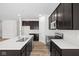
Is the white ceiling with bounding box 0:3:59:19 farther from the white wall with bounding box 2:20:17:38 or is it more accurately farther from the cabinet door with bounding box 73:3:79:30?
the white wall with bounding box 2:20:17:38

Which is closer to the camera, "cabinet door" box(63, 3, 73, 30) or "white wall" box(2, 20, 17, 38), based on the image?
"cabinet door" box(63, 3, 73, 30)

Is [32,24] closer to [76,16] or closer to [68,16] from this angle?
[68,16]

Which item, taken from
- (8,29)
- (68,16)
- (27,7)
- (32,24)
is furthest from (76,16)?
(8,29)

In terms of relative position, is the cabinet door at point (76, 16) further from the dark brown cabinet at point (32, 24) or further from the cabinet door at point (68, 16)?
the dark brown cabinet at point (32, 24)

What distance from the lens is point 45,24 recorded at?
742cm

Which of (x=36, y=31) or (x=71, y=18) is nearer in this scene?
(x=71, y=18)

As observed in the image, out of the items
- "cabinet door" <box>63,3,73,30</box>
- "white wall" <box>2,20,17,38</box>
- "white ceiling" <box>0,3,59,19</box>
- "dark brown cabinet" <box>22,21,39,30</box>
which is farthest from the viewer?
"white wall" <box>2,20,17,38</box>

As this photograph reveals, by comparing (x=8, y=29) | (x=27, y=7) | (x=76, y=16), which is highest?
(x=27, y=7)

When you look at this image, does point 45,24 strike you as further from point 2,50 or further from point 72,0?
point 72,0

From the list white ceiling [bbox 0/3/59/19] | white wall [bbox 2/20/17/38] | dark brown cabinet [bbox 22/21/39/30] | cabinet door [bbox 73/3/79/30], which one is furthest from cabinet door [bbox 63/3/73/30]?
white wall [bbox 2/20/17/38]

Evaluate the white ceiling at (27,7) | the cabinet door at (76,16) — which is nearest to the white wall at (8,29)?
the white ceiling at (27,7)

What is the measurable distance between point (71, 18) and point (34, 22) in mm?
7703

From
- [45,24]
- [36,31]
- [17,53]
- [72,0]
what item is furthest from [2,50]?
[36,31]

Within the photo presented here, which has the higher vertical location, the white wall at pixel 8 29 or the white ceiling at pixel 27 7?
the white ceiling at pixel 27 7
